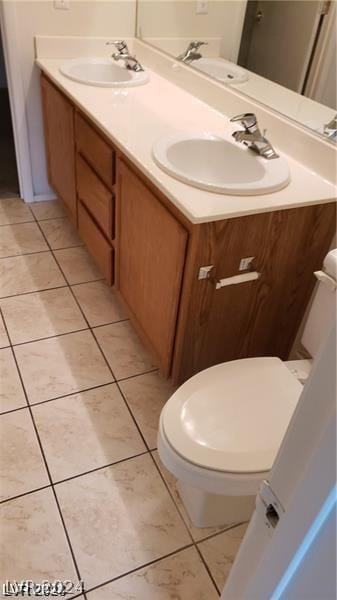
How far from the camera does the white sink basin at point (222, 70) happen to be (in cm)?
184

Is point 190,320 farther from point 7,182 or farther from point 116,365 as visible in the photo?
point 7,182

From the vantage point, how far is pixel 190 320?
1423 mm

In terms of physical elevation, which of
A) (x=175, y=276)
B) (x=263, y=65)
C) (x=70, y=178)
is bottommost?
(x=70, y=178)

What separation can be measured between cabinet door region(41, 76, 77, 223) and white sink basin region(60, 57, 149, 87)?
0.15m

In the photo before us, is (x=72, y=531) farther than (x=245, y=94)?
No

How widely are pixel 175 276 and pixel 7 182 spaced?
2.07 meters

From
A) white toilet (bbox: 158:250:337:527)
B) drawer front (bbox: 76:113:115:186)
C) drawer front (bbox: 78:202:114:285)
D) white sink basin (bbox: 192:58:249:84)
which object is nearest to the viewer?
white toilet (bbox: 158:250:337:527)

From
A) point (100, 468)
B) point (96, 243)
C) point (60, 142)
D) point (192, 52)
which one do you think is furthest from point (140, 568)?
point (192, 52)

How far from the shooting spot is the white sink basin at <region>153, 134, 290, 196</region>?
144 cm

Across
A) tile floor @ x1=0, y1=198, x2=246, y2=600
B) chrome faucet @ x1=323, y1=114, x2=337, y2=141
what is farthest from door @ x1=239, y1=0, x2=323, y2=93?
tile floor @ x1=0, y1=198, x2=246, y2=600

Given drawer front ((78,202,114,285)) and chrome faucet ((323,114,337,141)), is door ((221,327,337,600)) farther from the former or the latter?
drawer front ((78,202,114,285))

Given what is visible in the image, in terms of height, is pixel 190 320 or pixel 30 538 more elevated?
pixel 190 320

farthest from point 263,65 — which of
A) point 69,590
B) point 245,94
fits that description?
point 69,590

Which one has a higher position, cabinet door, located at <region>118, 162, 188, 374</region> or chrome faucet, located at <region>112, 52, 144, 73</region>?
chrome faucet, located at <region>112, 52, 144, 73</region>
